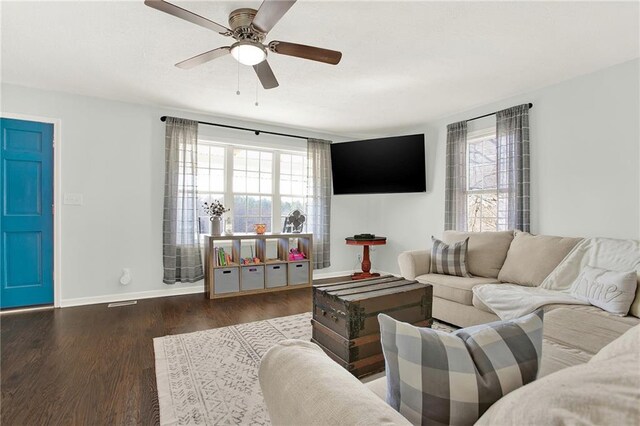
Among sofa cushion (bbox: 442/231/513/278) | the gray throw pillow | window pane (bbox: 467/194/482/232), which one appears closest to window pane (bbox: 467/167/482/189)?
window pane (bbox: 467/194/482/232)

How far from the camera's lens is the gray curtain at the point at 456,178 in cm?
413

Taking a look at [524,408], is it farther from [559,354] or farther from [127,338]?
[127,338]

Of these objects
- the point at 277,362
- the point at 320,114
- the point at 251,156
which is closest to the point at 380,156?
the point at 320,114

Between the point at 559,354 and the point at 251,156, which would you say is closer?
the point at 559,354

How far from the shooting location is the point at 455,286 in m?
2.90

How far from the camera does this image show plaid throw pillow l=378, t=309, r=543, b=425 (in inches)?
26.9

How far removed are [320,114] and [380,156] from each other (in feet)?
3.54

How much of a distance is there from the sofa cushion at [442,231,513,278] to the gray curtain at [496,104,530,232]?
335 mm

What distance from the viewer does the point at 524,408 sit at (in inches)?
19.7

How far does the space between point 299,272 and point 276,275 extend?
0.36 metres

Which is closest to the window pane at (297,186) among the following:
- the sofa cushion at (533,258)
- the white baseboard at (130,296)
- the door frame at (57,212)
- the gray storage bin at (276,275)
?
the gray storage bin at (276,275)

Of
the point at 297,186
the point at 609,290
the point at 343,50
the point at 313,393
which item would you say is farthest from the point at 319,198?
the point at 313,393

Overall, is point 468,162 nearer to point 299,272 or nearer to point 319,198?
point 319,198

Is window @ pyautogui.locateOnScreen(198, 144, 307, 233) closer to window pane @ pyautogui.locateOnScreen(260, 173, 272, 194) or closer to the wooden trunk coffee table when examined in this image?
window pane @ pyautogui.locateOnScreen(260, 173, 272, 194)
